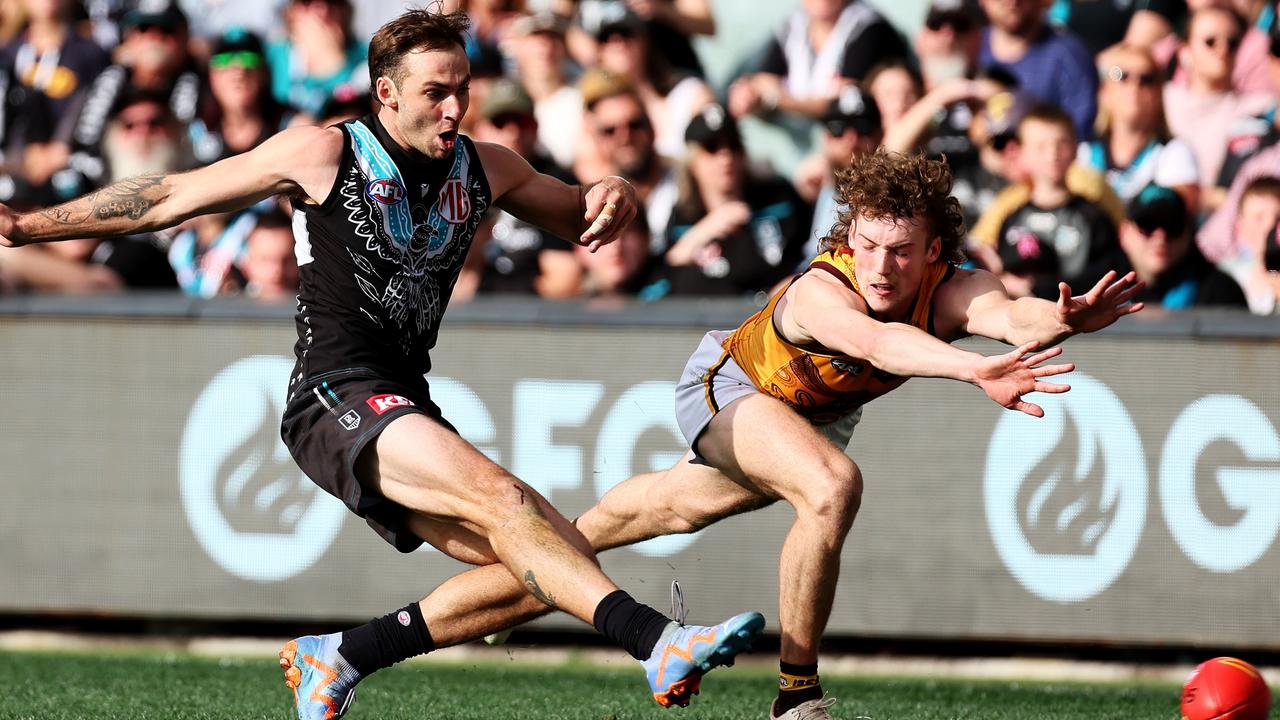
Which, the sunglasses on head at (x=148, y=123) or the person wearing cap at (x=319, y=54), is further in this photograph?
the person wearing cap at (x=319, y=54)

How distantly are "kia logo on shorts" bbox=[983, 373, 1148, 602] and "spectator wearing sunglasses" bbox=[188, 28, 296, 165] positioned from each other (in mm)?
4808

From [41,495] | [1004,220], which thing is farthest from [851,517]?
[41,495]

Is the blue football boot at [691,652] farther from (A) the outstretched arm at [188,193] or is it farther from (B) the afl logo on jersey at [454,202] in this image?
(A) the outstretched arm at [188,193]

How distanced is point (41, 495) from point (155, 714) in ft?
8.70

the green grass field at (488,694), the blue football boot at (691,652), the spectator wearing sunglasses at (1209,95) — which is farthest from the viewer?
the spectator wearing sunglasses at (1209,95)

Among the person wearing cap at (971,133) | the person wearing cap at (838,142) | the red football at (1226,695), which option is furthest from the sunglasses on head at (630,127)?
the red football at (1226,695)

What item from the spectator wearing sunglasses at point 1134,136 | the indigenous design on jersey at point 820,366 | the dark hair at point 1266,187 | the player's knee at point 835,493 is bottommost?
the player's knee at point 835,493

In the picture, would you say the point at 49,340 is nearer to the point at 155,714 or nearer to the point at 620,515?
the point at 155,714

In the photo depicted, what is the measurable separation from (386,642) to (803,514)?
145 cm

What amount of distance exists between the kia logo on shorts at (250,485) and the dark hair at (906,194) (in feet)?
11.8

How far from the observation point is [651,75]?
964 centimetres

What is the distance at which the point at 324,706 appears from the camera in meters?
5.31

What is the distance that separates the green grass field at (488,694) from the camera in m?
6.25

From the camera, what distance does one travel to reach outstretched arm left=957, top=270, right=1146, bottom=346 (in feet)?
15.8
